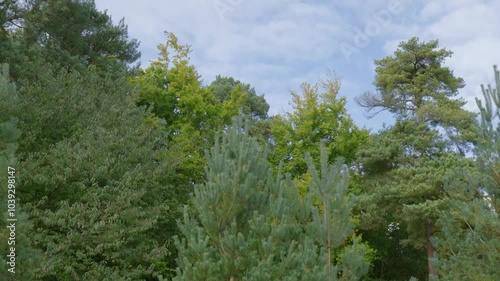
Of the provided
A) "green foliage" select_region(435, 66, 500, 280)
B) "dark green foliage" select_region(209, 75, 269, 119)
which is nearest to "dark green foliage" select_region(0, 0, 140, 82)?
"green foliage" select_region(435, 66, 500, 280)

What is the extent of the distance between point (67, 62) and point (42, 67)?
1734mm

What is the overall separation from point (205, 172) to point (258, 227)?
4.06m

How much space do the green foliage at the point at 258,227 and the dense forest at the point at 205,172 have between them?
0.02 m

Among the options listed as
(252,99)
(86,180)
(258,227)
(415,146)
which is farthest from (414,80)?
(258,227)

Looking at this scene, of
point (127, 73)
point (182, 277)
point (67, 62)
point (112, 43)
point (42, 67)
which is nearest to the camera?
point (182, 277)

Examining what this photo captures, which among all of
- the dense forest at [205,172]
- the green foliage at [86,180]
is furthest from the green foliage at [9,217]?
the green foliage at [86,180]

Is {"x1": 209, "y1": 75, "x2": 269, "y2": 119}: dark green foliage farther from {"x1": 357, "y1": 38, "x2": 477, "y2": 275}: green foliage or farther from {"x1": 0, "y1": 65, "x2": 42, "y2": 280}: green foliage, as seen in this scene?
{"x1": 0, "y1": 65, "x2": 42, "y2": 280}: green foliage

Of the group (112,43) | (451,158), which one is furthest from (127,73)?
(451,158)

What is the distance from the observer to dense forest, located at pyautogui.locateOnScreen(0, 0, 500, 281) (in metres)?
7.08

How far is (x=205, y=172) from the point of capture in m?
10.8

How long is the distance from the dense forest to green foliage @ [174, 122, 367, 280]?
0.07ft

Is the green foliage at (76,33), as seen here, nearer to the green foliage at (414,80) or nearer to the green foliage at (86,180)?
the green foliage at (86,180)

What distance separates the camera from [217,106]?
21203 millimetres

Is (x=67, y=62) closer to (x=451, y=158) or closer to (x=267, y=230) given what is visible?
(x=267, y=230)
